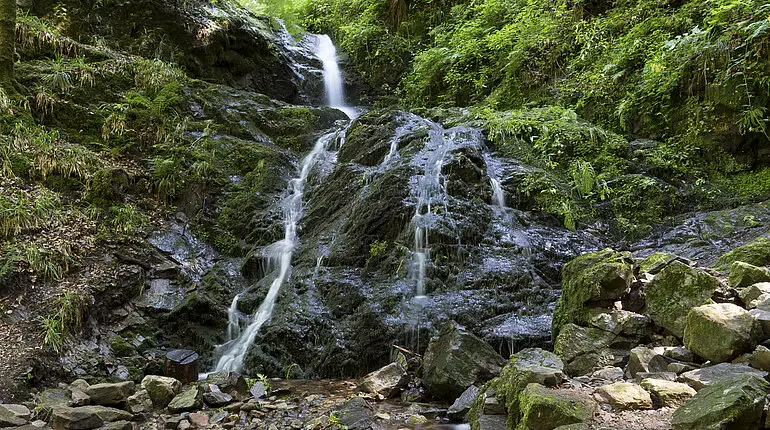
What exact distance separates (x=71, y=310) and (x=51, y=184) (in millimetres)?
2544

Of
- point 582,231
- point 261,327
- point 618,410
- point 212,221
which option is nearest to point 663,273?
point 618,410

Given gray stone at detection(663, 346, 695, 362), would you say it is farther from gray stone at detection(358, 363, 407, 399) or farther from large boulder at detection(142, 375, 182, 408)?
large boulder at detection(142, 375, 182, 408)

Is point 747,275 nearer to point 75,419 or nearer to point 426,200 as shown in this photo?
point 426,200

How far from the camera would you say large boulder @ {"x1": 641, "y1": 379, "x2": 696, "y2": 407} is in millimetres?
2385

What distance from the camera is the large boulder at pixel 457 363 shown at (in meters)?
4.33

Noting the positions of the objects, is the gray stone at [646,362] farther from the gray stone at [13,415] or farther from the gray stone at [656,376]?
the gray stone at [13,415]

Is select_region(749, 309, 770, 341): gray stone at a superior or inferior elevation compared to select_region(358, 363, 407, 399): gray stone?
superior

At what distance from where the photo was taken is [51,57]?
9.34 meters

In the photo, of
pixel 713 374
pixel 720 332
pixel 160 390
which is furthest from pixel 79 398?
pixel 720 332

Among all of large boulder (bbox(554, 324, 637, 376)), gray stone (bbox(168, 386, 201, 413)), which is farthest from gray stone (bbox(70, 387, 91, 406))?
large boulder (bbox(554, 324, 637, 376))

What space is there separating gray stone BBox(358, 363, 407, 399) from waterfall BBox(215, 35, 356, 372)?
1850 mm

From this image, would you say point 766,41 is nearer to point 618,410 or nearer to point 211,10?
point 618,410

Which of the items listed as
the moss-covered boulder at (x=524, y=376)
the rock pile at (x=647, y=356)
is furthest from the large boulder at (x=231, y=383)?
the moss-covered boulder at (x=524, y=376)

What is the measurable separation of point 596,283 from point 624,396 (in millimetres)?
1665
